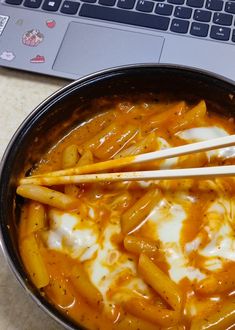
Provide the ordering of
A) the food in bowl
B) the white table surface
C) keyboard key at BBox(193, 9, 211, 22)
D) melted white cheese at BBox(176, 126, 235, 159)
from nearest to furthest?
the food in bowl < melted white cheese at BBox(176, 126, 235, 159) < the white table surface < keyboard key at BBox(193, 9, 211, 22)

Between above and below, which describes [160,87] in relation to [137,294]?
above

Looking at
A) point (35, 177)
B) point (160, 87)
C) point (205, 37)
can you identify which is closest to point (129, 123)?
point (160, 87)

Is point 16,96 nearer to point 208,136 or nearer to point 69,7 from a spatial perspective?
point 69,7

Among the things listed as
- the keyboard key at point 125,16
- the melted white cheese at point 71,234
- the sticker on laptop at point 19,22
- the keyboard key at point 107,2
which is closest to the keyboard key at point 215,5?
the keyboard key at point 125,16

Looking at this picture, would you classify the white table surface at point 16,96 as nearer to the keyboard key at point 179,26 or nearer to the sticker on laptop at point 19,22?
the sticker on laptop at point 19,22

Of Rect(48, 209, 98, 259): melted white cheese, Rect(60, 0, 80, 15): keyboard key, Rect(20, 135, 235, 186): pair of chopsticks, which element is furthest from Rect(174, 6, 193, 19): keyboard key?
Rect(48, 209, 98, 259): melted white cheese

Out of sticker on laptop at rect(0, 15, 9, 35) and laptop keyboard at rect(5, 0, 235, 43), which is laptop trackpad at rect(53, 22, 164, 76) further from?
sticker on laptop at rect(0, 15, 9, 35)

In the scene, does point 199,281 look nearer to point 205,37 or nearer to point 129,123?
point 129,123

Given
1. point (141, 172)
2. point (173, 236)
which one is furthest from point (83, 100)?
point (173, 236)
